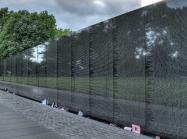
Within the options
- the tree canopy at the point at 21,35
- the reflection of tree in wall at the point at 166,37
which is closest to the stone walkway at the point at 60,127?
the reflection of tree in wall at the point at 166,37

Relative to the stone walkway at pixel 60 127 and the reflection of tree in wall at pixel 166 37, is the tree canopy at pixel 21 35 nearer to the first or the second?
the stone walkway at pixel 60 127

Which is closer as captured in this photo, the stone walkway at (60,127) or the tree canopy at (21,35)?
the stone walkway at (60,127)

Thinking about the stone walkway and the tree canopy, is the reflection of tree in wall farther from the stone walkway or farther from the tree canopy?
the tree canopy

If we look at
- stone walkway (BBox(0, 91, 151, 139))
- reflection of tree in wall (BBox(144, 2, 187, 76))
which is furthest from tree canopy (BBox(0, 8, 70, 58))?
reflection of tree in wall (BBox(144, 2, 187, 76))

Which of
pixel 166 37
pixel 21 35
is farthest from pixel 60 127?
pixel 21 35

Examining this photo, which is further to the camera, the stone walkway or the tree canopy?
the tree canopy

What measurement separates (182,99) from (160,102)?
745 mm

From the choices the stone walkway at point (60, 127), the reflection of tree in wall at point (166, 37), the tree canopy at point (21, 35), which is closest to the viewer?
the reflection of tree in wall at point (166, 37)

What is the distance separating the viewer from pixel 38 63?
2003 cm

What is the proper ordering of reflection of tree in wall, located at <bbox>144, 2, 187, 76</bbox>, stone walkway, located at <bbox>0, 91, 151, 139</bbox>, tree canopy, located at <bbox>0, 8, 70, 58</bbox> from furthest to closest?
tree canopy, located at <bbox>0, 8, 70, 58</bbox> → stone walkway, located at <bbox>0, 91, 151, 139</bbox> → reflection of tree in wall, located at <bbox>144, 2, 187, 76</bbox>

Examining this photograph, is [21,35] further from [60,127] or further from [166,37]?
[166,37]

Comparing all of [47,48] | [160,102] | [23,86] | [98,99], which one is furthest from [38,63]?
[160,102]

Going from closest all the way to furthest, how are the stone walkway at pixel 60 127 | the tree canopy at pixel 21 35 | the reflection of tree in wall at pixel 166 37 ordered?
1. the reflection of tree in wall at pixel 166 37
2. the stone walkway at pixel 60 127
3. the tree canopy at pixel 21 35

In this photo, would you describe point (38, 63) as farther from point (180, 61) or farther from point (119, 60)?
point (180, 61)
